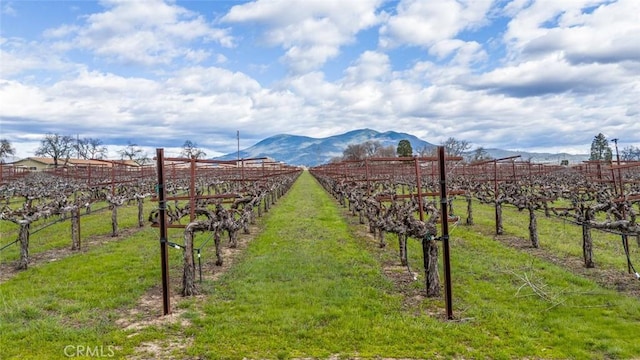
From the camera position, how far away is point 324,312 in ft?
26.1

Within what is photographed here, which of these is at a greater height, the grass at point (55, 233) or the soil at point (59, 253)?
the grass at point (55, 233)

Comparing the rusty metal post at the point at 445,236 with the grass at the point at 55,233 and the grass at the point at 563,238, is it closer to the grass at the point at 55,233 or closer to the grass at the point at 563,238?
the grass at the point at 563,238

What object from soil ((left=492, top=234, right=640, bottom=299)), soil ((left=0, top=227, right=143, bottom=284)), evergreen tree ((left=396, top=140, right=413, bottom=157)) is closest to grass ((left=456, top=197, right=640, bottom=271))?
soil ((left=492, top=234, right=640, bottom=299))

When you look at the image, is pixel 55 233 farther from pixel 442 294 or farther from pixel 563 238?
pixel 563 238

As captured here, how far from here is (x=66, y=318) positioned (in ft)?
25.4

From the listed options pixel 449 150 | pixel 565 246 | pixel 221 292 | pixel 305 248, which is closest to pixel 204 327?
pixel 221 292

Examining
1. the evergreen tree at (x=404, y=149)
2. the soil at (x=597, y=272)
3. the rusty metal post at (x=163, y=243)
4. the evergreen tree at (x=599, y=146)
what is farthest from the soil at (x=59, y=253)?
the evergreen tree at (x=599, y=146)

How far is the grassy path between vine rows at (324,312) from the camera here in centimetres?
642

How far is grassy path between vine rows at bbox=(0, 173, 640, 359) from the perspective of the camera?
21.1ft

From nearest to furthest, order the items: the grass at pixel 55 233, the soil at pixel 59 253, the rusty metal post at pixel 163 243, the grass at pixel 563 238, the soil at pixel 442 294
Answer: the rusty metal post at pixel 163 243 → the soil at pixel 442 294 → the soil at pixel 59 253 → the grass at pixel 563 238 → the grass at pixel 55 233

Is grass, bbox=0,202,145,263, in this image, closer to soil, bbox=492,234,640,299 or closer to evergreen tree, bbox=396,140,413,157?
soil, bbox=492,234,640,299

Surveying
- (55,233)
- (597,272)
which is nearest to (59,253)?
(55,233)

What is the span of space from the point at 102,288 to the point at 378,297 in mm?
6677

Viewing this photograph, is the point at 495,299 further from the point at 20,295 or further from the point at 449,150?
the point at 449,150
